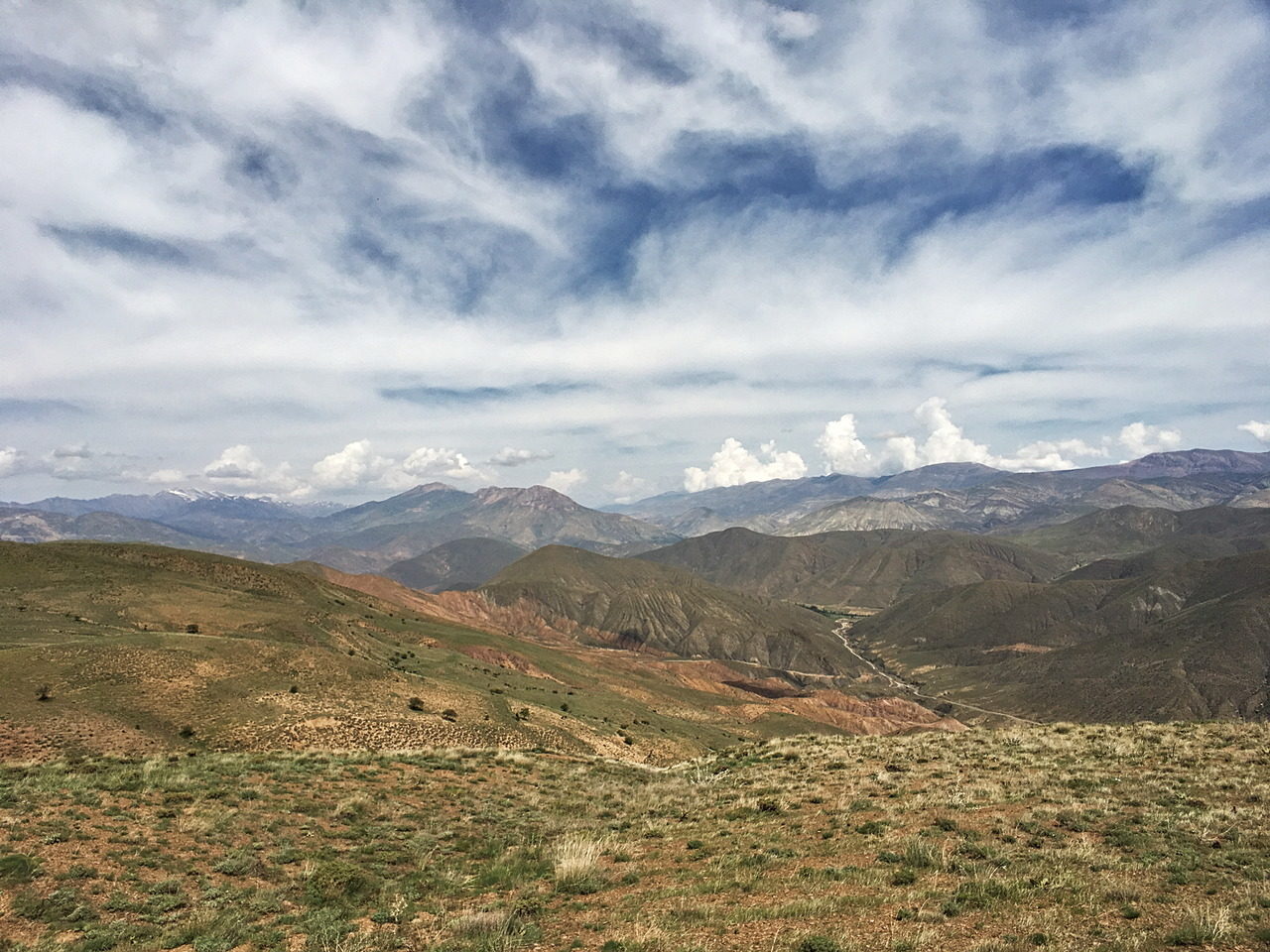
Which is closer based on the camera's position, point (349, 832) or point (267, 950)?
point (267, 950)

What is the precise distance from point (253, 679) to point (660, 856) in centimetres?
3549

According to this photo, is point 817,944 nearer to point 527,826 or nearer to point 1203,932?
point 1203,932

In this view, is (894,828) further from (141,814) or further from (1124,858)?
(141,814)

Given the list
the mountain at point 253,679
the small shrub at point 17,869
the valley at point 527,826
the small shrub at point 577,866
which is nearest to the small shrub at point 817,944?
the valley at point 527,826

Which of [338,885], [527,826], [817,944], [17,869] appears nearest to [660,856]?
[527,826]

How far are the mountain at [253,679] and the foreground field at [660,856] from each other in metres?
8.61

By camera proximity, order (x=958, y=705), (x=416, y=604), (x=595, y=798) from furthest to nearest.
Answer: (x=958, y=705), (x=416, y=604), (x=595, y=798)

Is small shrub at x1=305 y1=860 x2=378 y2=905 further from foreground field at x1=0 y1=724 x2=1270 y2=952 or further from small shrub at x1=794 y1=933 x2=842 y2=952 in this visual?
small shrub at x1=794 y1=933 x2=842 y2=952

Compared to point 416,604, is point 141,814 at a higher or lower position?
higher

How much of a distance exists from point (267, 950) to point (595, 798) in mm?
15731

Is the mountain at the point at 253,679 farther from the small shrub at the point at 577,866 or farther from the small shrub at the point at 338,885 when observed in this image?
the small shrub at the point at 577,866

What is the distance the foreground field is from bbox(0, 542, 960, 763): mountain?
861 centimetres

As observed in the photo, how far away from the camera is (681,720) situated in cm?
7938

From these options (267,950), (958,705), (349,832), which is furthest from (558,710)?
(958,705)
